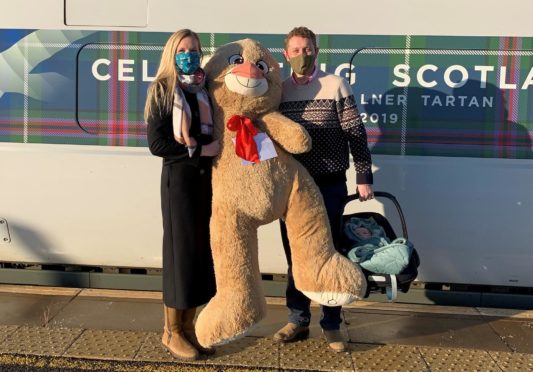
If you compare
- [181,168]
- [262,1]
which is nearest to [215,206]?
[181,168]

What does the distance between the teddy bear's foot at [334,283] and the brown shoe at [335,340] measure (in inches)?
20.6

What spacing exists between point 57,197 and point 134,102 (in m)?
0.88

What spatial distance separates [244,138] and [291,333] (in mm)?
1298

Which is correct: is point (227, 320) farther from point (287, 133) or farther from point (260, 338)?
point (287, 133)

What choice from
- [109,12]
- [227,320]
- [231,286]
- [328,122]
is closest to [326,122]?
[328,122]

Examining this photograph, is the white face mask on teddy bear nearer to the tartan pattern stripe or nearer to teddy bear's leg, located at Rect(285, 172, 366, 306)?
teddy bear's leg, located at Rect(285, 172, 366, 306)

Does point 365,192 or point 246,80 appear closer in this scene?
point 246,80

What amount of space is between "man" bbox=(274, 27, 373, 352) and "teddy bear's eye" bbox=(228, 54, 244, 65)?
1.07 feet

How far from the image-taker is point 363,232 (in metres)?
3.05

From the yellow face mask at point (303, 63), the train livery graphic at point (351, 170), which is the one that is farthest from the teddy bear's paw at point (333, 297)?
the yellow face mask at point (303, 63)

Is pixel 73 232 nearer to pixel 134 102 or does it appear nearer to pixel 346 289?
pixel 134 102

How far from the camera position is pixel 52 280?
4.11 meters

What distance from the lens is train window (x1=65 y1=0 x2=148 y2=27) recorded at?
3684 mm

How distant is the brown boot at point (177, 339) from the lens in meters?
3.00
